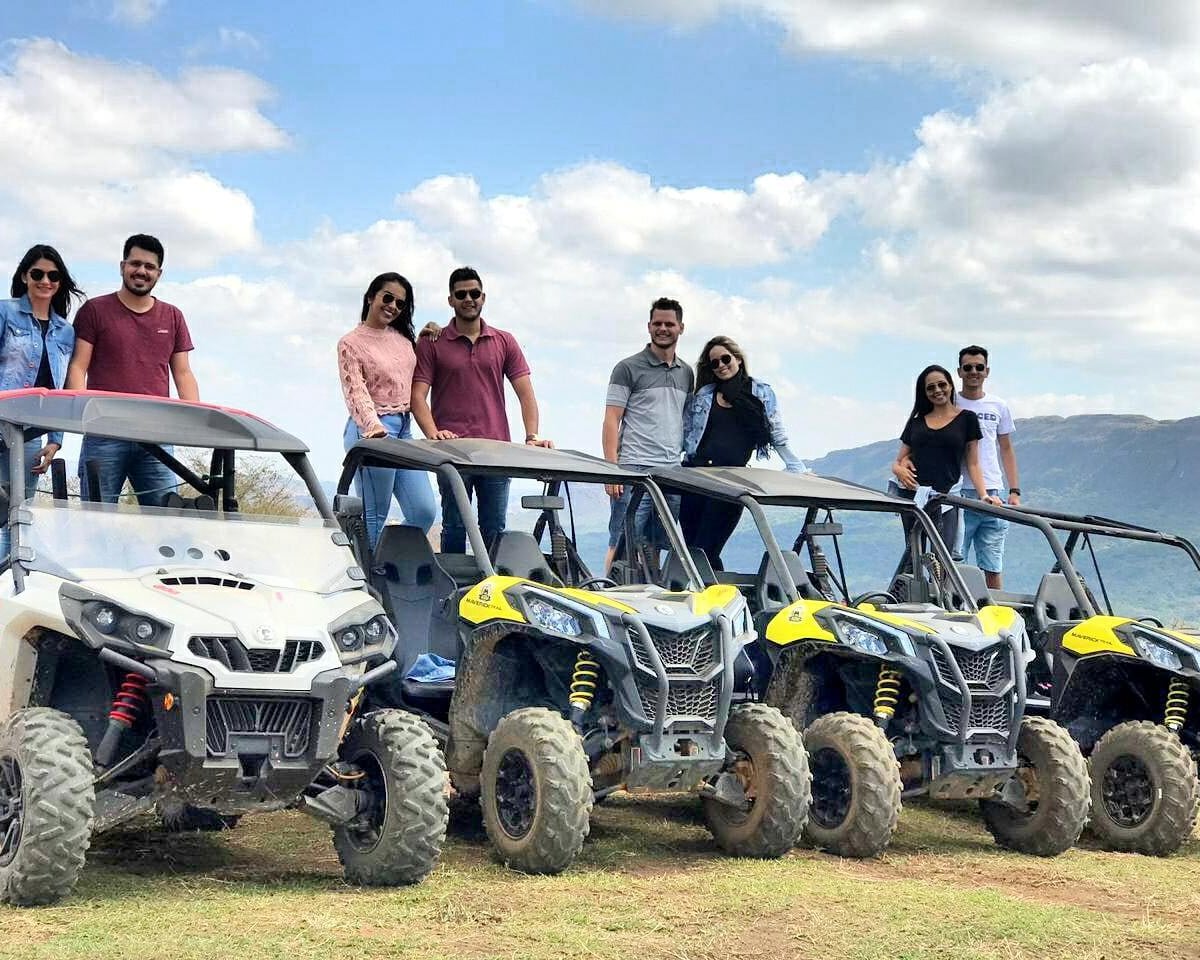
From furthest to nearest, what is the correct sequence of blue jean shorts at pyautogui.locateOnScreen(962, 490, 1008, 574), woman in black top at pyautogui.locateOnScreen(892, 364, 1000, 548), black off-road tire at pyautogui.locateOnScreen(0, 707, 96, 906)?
woman in black top at pyautogui.locateOnScreen(892, 364, 1000, 548)
blue jean shorts at pyautogui.locateOnScreen(962, 490, 1008, 574)
black off-road tire at pyautogui.locateOnScreen(0, 707, 96, 906)

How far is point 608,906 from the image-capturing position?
22.2ft

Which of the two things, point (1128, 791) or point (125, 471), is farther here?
point (1128, 791)

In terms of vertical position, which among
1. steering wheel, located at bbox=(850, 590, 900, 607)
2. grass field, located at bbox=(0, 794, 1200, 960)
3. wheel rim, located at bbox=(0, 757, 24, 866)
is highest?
steering wheel, located at bbox=(850, 590, 900, 607)

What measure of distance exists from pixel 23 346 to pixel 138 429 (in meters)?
2.15

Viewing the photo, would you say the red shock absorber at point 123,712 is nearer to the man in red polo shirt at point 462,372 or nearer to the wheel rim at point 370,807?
the wheel rim at point 370,807

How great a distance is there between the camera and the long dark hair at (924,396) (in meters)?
12.3

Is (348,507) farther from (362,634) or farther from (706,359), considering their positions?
(706,359)

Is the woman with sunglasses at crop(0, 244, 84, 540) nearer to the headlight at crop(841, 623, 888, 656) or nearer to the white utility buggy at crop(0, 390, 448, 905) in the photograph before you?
the white utility buggy at crop(0, 390, 448, 905)

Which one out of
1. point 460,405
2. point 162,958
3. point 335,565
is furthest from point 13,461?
point 460,405

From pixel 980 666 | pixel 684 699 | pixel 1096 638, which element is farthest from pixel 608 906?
pixel 1096 638

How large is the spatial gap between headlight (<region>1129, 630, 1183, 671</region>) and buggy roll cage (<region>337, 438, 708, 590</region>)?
291 cm

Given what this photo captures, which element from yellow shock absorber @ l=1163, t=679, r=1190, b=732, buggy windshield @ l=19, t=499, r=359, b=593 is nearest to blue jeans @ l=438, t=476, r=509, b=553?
buggy windshield @ l=19, t=499, r=359, b=593

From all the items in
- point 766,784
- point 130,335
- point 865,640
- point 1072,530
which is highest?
point 130,335

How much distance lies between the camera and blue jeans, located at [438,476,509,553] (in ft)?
30.3
